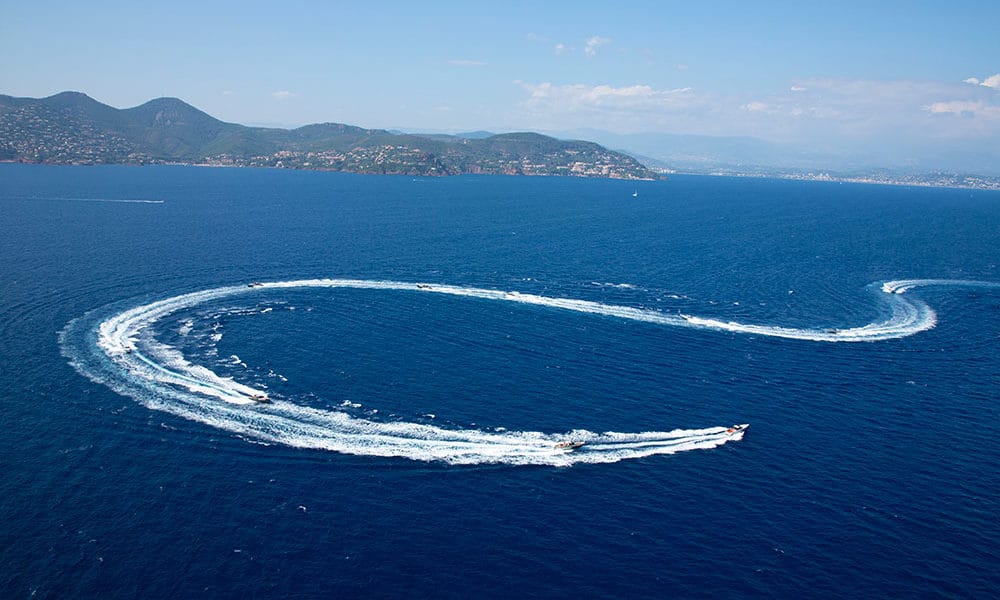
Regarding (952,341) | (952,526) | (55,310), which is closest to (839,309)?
(952,341)

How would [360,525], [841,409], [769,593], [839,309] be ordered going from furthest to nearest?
[839,309] < [841,409] < [360,525] < [769,593]

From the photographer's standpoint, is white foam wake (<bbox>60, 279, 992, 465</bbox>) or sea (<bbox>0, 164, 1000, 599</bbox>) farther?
white foam wake (<bbox>60, 279, 992, 465</bbox>)

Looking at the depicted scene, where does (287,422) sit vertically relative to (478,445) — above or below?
above

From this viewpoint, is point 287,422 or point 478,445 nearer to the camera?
point 478,445

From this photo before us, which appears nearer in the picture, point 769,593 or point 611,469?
point 769,593

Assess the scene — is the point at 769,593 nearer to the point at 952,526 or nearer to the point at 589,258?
the point at 952,526

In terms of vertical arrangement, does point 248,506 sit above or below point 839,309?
below

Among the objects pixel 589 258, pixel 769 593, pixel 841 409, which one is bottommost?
pixel 769 593

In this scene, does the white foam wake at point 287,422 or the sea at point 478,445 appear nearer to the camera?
the sea at point 478,445
